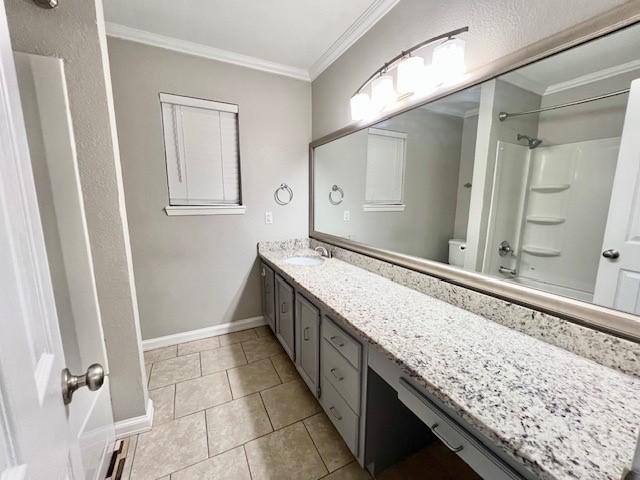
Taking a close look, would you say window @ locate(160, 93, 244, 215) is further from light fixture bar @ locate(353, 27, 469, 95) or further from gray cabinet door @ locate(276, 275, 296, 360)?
light fixture bar @ locate(353, 27, 469, 95)

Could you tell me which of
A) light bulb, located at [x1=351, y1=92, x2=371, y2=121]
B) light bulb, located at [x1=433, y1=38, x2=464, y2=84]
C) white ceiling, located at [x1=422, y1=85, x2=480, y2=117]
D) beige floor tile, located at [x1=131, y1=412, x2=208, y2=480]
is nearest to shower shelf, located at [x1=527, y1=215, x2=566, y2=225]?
white ceiling, located at [x1=422, y1=85, x2=480, y2=117]

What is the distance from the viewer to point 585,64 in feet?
2.81

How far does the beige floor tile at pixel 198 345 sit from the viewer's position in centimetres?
224

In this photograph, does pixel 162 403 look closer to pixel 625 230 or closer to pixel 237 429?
pixel 237 429

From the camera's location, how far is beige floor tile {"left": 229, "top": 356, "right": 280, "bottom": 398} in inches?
70.7

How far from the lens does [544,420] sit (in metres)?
0.62

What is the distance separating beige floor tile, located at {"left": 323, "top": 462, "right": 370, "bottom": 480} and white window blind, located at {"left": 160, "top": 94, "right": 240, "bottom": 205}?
6.76 feet

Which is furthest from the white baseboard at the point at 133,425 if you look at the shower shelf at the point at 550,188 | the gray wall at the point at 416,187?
the shower shelf at the point at 550,188

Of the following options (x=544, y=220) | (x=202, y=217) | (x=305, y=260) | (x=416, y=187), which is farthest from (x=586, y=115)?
(x=202, y=217)

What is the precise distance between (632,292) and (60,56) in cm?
230

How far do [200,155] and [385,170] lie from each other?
1.54 meters

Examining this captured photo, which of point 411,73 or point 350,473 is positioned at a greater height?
point 411,73

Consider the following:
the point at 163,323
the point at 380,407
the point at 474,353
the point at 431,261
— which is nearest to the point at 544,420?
the point at 474,353

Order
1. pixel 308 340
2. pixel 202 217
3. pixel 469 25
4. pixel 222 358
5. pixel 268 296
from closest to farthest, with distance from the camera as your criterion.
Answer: pixel 469 25 → pixel 308 340 → pixel 222 358 → pixel 202 217 → pixel 268 296
